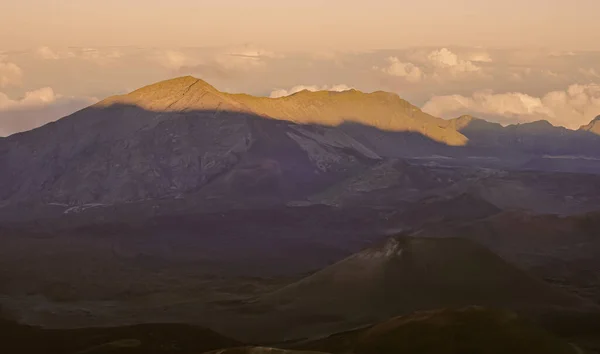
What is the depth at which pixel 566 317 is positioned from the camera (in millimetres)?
130250

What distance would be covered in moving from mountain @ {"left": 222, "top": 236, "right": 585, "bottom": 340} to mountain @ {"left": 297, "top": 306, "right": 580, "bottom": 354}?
27.1 m

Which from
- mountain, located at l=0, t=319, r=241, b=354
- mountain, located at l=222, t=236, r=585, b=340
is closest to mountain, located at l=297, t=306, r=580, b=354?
mountain, located at l=0, t=319, r=241, b=354

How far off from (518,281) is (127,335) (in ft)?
211

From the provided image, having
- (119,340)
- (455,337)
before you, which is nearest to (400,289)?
(455,337)

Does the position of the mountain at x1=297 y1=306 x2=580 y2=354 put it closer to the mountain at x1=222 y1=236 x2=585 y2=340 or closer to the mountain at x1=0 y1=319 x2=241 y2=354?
the mountain at x1=0 y1=319 x2=241 y2=354

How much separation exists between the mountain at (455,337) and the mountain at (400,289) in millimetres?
27143

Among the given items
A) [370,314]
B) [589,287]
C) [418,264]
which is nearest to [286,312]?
[370,314]

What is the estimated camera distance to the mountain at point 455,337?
318ft

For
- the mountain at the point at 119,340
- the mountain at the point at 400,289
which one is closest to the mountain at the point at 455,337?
the mountain at the point at 119,340

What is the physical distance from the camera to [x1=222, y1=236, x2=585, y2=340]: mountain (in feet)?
452

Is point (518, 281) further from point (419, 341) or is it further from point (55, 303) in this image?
point (55, 303)

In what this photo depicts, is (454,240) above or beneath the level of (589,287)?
above

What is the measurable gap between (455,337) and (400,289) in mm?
47759

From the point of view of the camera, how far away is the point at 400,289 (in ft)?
482
